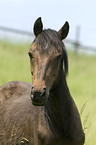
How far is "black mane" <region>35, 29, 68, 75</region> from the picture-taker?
Answer: 3303 mm

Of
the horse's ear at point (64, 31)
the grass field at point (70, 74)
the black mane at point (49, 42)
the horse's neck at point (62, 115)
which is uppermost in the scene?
the horse's ear at point (64, 31)

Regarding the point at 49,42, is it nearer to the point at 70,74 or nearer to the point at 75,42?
the point at 70,74

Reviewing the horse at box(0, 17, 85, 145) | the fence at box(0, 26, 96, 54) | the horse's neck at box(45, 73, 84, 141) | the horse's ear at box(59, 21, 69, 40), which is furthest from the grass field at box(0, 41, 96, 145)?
the horse's ear at box(59, 21, 69, 40)

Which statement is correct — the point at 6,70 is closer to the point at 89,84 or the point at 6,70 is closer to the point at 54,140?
the point at 89,84

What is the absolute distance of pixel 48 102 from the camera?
3.70 meters

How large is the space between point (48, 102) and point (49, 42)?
2.63ft

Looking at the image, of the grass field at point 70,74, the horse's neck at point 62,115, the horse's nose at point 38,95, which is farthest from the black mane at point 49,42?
the grass field at point 70,74

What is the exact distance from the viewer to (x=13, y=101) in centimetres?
485

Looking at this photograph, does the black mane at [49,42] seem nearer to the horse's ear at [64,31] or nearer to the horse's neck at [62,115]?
the horse's ear at [64,31]

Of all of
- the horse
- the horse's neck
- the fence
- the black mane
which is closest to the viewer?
the horse

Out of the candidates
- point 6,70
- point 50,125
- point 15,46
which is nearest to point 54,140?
point 50,125

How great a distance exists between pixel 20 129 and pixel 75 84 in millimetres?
8264

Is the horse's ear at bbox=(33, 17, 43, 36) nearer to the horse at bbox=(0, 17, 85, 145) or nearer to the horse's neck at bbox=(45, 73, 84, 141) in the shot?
the horse at bbox=(0, 17, 85, 145)

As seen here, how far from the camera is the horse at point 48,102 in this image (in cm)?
318
